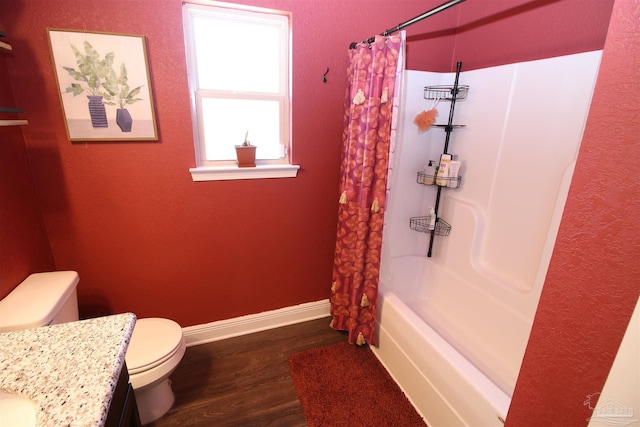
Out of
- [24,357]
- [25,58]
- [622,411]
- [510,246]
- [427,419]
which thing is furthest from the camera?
[510,246]

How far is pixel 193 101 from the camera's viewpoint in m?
1.64

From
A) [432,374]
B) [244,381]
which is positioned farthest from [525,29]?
[244,381]

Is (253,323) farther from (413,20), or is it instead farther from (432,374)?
(413,20)

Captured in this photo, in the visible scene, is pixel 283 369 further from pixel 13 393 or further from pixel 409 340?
pixel 13 393

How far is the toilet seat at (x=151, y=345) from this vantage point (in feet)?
4.38

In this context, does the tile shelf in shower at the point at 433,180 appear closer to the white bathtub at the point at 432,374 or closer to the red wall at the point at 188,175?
the red wall at the point at 188,175

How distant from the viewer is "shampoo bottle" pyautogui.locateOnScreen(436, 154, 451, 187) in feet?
6.61

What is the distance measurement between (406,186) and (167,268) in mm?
1763

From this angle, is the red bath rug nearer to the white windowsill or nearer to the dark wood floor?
the dark wood floor

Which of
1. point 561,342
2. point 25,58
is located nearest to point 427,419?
point 561,342

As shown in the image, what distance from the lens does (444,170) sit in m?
2.03

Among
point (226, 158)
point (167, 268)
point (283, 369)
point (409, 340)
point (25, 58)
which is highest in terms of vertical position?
point (25, 58)

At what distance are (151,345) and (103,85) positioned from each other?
4.31 ft

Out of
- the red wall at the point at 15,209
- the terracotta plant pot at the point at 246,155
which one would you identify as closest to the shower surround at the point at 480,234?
the terracotta plant pot at the point at 246,155
